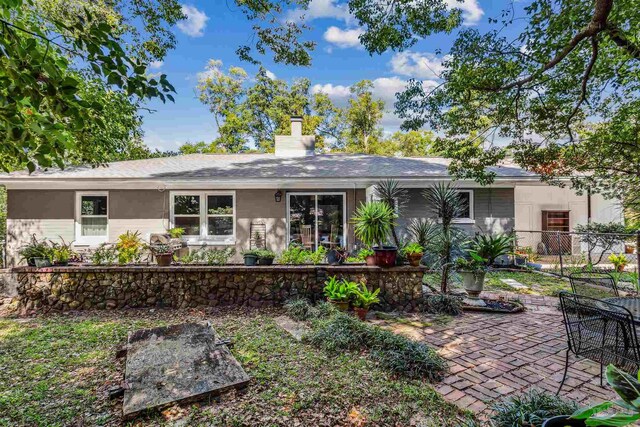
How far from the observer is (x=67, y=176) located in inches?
335

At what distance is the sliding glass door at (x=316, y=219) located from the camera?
1020cm

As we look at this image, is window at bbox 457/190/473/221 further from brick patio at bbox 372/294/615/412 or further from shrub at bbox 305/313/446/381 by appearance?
shrub at bbox 305/313/446/381

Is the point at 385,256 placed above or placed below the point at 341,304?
above

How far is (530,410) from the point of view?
2.46 meters

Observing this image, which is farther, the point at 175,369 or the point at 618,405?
the point at 175,369

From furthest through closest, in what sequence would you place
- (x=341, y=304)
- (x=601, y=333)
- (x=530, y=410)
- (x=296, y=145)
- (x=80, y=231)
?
(x=296, y=145)
(x=80, y=231)
(x=341, y=304)
(x=601, y=333)
(x=530, y=410)

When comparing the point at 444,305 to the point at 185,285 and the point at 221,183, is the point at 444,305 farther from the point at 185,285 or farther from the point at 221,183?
the point at 221,183

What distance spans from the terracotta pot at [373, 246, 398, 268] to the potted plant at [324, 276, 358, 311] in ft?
2.18

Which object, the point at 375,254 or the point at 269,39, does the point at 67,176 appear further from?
the point at 375,254

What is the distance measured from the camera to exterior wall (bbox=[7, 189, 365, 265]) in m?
9.52

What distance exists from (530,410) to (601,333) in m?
1.23

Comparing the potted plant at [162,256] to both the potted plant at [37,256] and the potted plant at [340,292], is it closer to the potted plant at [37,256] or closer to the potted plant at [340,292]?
the potted plant at [37,256]

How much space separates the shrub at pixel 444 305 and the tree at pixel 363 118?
22433 mm

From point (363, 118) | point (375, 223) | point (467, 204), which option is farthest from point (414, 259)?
point (363, 118)
